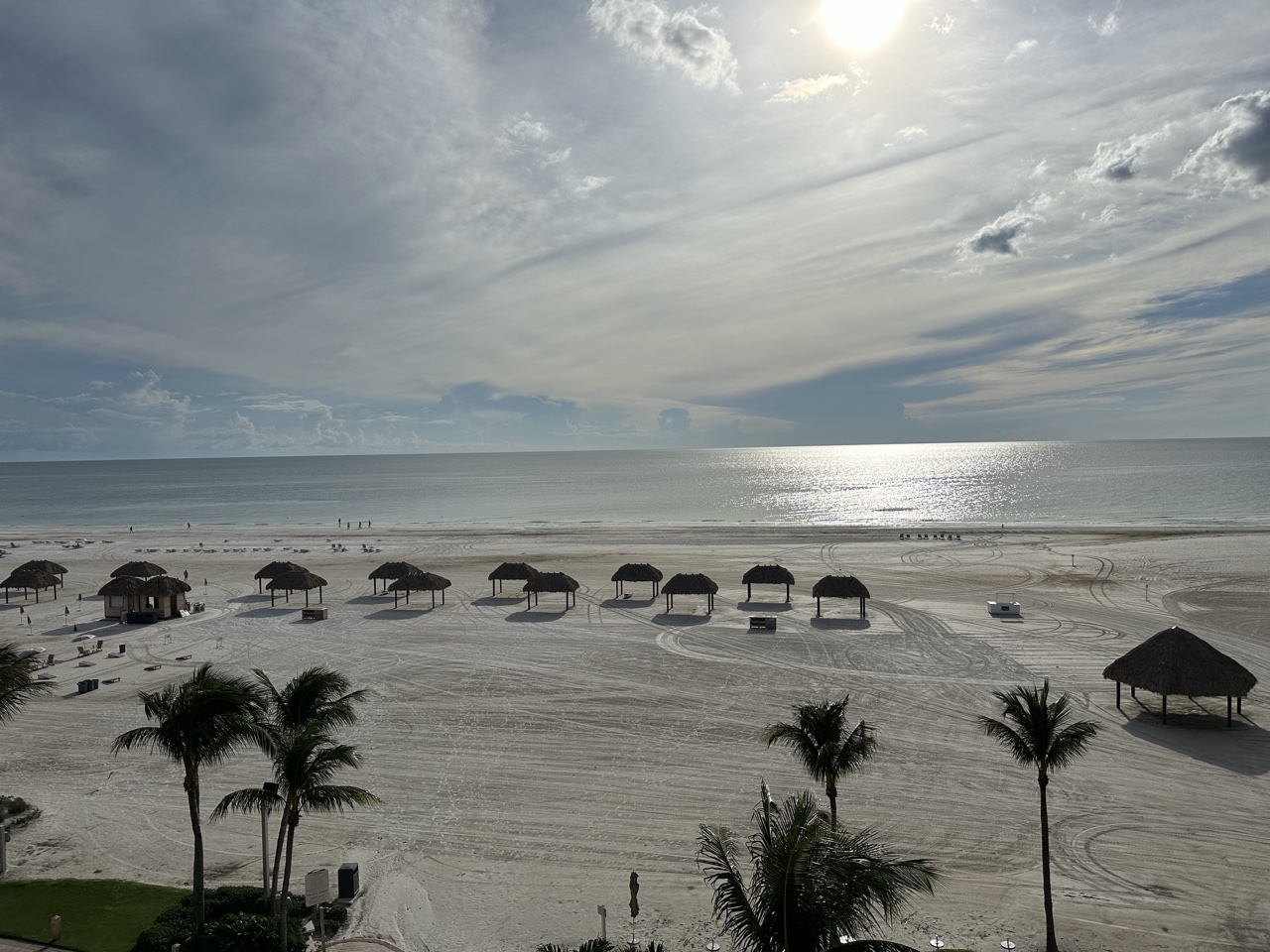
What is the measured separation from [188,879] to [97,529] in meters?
85.6

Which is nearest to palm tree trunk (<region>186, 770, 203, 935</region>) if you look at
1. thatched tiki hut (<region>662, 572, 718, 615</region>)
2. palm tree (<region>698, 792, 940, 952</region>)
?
palm tree (<region>698, 792, 940, 952</region>)

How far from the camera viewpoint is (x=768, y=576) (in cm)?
3628

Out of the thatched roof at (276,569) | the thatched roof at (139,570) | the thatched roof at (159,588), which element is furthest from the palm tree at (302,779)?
the thatched roof at (139,570)

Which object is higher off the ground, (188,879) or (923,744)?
(923,744)

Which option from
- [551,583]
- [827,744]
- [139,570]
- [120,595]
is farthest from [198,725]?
[139,570]

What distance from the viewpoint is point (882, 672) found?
23984 millimetres

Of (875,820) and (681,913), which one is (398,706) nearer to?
(681,913)

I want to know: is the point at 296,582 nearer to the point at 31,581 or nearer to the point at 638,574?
the point at 31,581

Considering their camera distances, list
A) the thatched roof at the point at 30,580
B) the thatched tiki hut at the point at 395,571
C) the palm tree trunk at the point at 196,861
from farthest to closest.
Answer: the thatched roof at the point at 30,580
the thatched tiki hut at the point at 395,571
the palm tree trunk at the point at 196,861

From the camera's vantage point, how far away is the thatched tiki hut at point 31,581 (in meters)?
38.9

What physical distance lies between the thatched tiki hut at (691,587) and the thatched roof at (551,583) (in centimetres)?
451

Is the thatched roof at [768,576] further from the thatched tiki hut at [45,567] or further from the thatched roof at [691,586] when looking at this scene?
the thatched tiki hut at [45,567]

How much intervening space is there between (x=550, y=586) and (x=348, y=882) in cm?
2305

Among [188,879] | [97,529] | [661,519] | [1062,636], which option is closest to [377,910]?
[188,879]
